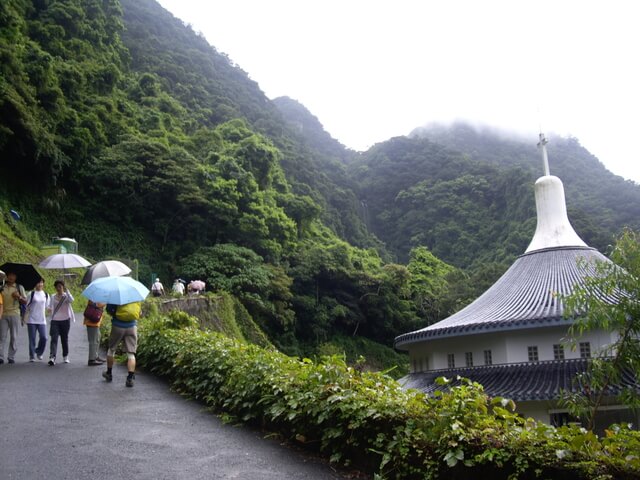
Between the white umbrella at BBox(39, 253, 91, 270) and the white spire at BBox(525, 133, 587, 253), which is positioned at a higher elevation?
the white spire at BBox(525, 133, 587, 253)

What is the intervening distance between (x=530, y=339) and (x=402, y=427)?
12.9 metres

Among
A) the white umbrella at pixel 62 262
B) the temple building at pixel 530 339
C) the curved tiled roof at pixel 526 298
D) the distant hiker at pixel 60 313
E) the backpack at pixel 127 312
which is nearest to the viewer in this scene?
the backpack at pixel 127 312

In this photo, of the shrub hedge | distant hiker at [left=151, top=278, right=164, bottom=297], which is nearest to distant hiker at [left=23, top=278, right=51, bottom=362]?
the shrub hedge

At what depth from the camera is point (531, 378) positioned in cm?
1516

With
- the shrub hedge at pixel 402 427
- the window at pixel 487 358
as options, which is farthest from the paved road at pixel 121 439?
the window at pixel 487 358

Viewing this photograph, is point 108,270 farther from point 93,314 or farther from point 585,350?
point 585,350

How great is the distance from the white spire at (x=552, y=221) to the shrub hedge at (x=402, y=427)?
15.7 meters

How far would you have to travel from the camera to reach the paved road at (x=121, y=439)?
16.1 feet

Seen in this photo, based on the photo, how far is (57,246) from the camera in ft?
80.9

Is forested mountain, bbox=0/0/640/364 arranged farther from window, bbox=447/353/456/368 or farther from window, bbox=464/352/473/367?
window, bbox=464/352/473/367

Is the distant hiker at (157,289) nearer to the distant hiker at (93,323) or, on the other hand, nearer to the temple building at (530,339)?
the temple building at (530,339)

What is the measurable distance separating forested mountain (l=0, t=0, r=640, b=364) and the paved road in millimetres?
20245

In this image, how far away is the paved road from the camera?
4.89 metres

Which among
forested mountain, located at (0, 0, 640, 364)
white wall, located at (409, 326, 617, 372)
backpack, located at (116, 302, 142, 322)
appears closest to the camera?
backpack, located at (116, 302, 142, 322)
